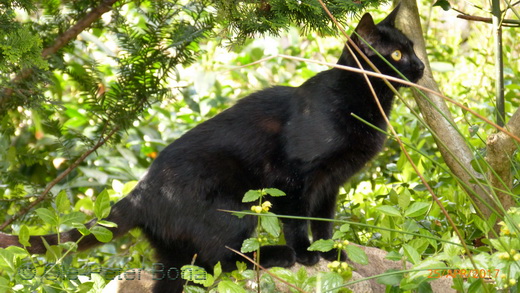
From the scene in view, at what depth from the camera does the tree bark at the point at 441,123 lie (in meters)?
1.99

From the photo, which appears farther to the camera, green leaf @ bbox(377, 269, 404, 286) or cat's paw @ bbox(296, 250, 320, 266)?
cat's paw @ bbox(296, 250, 320, 266)

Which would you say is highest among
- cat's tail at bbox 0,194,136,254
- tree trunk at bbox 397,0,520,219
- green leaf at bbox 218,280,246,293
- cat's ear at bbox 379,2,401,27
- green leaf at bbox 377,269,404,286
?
cat's ear at bbox 379,2,401,27

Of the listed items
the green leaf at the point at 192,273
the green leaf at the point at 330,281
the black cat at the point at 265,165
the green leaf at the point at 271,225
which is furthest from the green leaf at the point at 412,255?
the black cat at the point at 265,165

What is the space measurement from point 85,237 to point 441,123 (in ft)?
4.13

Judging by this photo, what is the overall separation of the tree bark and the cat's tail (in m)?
1.02

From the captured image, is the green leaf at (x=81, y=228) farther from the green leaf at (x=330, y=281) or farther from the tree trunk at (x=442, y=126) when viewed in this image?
the tree trunk at (x=442, y=126)

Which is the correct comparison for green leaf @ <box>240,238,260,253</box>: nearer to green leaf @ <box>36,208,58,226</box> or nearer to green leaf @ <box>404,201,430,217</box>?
green leaf @ <box>404,201,430,217</box>

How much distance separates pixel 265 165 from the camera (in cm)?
207

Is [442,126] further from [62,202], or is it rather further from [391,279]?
[62,202]

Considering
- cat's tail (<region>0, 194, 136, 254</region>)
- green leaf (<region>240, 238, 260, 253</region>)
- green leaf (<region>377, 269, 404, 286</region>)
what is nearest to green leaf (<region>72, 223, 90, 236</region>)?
cat's tail (<region>0, 194, 136, 254</region>)

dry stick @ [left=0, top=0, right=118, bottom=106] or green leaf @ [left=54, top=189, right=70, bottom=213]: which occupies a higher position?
dry stick @ [left=0, top=0, right=118, bottom=106]

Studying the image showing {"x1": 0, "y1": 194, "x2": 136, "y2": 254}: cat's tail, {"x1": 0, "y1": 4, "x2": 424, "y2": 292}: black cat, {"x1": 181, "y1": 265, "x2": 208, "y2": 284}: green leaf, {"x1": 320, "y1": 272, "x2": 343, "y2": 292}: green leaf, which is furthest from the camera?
{"x1": 0, "y1": 4, "x2": 424, "y2": 292}: black cat

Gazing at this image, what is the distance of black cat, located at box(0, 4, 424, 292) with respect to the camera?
6.36 ft

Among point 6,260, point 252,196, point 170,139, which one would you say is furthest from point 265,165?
point 170,139
